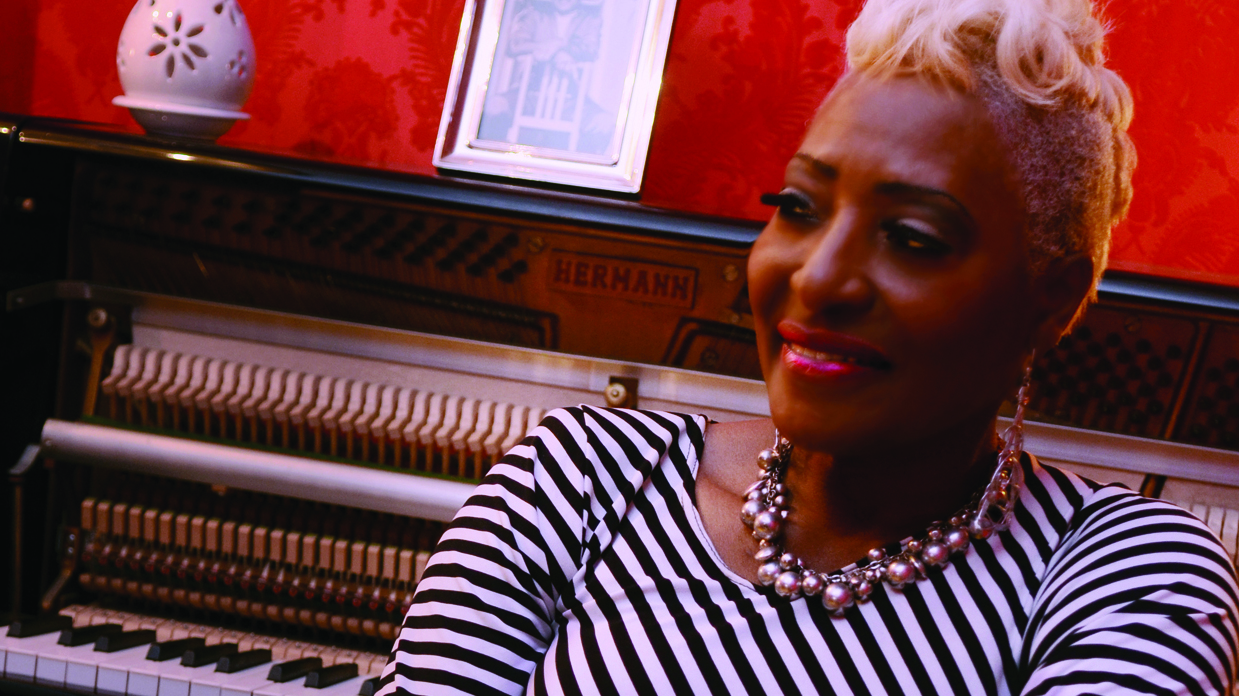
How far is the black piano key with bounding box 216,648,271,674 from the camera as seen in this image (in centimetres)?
181

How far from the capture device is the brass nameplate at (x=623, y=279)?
1718mm

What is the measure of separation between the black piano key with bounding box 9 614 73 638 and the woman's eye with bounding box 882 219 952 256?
5.85 ft

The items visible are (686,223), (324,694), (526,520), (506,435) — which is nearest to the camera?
(526,520)

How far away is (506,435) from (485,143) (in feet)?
1.84

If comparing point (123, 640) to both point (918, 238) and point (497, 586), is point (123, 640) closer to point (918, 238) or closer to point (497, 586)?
point (497, 586)

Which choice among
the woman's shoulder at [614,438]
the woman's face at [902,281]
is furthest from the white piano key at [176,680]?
the woman's face at [902,281]

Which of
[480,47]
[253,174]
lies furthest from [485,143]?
[253,174]

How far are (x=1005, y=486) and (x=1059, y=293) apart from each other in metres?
0.21

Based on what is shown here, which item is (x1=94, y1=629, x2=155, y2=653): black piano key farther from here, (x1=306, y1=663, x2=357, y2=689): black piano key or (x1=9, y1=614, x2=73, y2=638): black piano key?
(x1=306, y1=663, x2=357, y2=689): black piano key

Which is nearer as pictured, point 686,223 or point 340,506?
point 686,223

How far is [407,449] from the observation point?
1.97m

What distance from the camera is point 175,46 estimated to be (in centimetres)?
187

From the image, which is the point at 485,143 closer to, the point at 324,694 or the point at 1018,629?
the point at 324,694

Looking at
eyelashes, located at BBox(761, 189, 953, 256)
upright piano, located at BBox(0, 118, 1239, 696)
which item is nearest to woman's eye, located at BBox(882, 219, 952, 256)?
eyelashes, located at BBox(761, 189, 953, 256)
